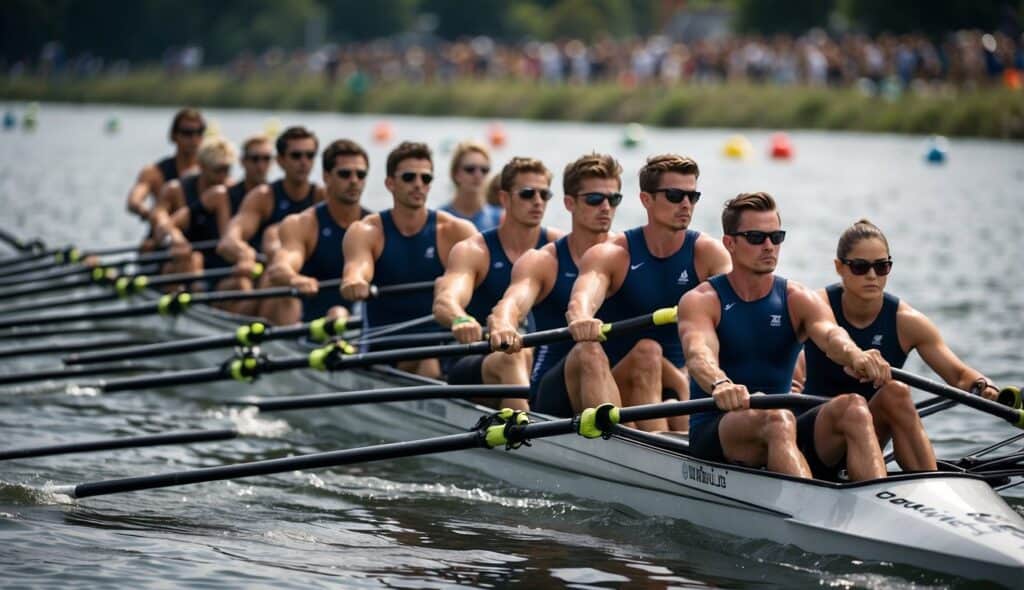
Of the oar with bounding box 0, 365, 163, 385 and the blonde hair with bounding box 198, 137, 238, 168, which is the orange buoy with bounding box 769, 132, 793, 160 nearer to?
the blonde hair with bounding box 198, 137, 238, 168

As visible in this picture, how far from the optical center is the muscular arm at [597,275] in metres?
8.80

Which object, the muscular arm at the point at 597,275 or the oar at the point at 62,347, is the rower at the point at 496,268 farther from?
the oar at the point at 62,347

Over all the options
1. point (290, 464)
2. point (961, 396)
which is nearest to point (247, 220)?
point (290, 464)

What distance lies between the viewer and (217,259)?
1493 cm

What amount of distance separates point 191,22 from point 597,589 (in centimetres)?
8648

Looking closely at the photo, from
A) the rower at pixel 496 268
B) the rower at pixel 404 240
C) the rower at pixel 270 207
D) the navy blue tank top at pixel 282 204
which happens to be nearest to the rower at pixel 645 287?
the rower at pixel 496 268

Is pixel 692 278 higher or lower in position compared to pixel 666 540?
higher

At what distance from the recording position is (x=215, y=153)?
1466 centimetres

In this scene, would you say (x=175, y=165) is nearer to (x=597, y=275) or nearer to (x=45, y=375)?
(x=45, y=375)

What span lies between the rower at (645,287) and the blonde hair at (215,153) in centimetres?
634

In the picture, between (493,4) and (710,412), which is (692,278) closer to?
(710,412)

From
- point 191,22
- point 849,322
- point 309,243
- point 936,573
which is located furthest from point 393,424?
point 191,22

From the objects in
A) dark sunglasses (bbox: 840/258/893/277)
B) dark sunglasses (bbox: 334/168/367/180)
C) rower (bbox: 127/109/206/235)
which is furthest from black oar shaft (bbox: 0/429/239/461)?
rower (bbox: 127/109/206/235)

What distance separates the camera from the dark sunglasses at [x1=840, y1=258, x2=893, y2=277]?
25.8 feet
